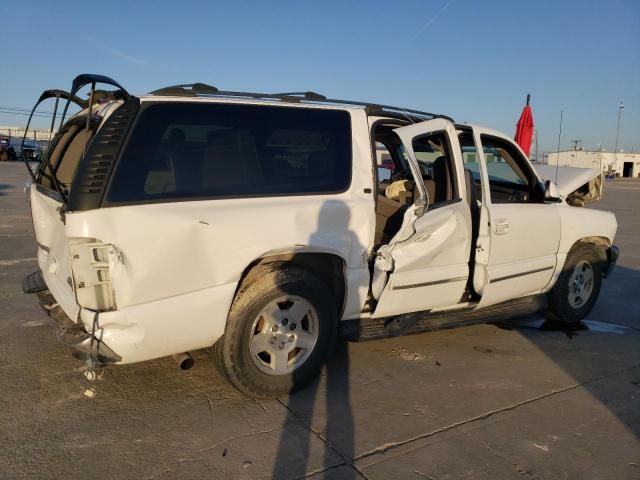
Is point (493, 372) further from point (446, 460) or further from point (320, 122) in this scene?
point (320, 122)

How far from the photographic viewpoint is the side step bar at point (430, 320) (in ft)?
13.5

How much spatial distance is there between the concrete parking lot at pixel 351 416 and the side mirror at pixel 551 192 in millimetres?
1396

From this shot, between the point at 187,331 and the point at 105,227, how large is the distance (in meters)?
0.79

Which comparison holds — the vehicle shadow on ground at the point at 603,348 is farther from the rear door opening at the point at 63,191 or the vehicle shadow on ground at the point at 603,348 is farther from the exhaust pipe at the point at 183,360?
the rear door opening at the point at 63,191

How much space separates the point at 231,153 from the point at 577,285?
4.10 m

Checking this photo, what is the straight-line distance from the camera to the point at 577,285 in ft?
18.6

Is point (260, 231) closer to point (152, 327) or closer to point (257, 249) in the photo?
point (257, 249)

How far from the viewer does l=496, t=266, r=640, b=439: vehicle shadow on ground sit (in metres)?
3.92

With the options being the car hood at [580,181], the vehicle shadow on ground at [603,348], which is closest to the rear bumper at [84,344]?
the vehicle shadow on ground at [603,348]

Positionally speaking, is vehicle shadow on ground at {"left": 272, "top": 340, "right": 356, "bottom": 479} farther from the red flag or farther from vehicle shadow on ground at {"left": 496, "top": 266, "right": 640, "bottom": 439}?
the red flag

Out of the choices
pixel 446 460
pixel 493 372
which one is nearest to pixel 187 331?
pixel 446 460

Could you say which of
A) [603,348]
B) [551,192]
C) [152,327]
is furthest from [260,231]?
[603,348]

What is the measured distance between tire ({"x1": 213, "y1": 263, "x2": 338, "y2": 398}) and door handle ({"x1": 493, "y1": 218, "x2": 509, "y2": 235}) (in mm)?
1693

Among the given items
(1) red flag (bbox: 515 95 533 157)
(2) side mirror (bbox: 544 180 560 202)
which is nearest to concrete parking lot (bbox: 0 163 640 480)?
(2) side mirror (bbox: 544 180 560 202)
